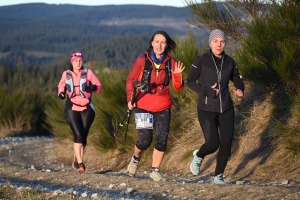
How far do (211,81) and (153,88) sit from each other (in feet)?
2.43

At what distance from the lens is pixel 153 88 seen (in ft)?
27.6

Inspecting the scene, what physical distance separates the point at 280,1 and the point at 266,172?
262cm

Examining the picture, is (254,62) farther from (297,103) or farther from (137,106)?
(137,106)

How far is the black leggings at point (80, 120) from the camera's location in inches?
392

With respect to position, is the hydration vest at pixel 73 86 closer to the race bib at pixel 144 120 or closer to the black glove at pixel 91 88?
the black glove at pixel 91 88

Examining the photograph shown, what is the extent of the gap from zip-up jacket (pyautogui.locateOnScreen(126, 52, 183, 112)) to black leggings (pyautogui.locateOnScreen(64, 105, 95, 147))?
1.68 m

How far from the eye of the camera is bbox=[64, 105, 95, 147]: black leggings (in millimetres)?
9961

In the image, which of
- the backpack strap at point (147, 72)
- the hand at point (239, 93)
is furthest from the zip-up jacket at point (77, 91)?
the hand at point (239, 93)

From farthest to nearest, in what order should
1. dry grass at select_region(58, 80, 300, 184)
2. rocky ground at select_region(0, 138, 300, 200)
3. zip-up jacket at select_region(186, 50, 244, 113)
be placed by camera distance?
dry grass at select_region(58, 80, 300, 184), zip-up jacket at select_region(186, 50, 244, 113), rocky ground at select_region(0, 138, 300, 200)

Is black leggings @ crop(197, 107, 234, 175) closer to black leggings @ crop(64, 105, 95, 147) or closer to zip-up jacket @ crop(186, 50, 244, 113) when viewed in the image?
zip-up jacket @ crop(186, 50, 244, 113)

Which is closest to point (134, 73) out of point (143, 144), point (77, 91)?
point (143, 144)

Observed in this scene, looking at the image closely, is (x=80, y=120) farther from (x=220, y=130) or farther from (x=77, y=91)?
(x=220, y=130)

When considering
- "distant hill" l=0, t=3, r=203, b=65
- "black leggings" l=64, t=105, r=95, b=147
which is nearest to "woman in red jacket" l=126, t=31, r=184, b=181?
"black leggings" l=64, t=105, r=95, b=147

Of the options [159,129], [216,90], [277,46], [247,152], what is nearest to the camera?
[216,90]
